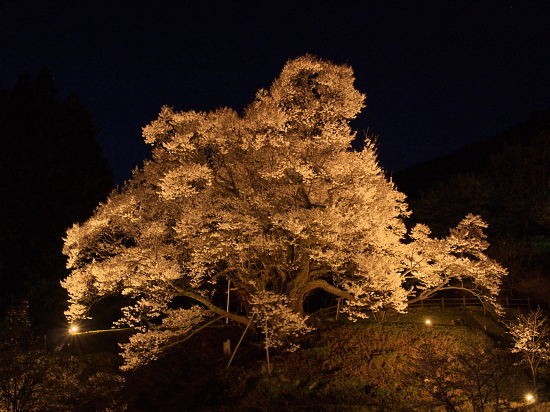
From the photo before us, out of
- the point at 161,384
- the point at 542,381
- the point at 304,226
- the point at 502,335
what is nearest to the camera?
the point at 304,226

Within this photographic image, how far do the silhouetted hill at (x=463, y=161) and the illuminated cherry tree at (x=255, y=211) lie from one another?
26177 mm

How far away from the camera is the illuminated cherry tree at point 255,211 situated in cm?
1136

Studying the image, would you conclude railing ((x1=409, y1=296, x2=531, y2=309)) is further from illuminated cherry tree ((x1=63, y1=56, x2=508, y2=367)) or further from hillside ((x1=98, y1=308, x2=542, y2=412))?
illuminated cherry tree ((x1=63, y1=56, x2=508, y2=367))

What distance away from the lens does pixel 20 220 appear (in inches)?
682

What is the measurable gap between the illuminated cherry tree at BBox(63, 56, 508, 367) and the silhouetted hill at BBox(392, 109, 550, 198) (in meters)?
26.2

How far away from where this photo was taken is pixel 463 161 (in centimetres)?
4300

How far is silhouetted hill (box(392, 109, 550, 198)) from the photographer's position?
3912cm

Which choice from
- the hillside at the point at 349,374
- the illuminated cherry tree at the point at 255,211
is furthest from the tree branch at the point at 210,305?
the hillside at the point at 349,374

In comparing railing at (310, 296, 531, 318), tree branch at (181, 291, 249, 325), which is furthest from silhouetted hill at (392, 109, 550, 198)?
tree branch at (181, 291, 249, 325)

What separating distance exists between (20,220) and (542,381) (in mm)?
19458

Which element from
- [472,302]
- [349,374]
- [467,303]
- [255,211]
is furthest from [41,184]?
[472,302]

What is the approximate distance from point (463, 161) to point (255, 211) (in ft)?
121

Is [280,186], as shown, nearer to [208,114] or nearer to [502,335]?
[208,114]

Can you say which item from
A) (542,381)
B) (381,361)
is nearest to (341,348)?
(381,361)
